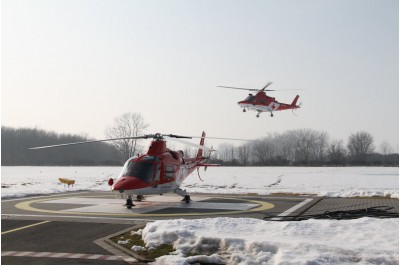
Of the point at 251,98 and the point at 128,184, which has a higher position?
the point at 251,98

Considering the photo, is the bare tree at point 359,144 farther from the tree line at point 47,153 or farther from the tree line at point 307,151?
the tree line at point 47,153

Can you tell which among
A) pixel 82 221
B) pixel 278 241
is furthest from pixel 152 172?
pixel 278 241

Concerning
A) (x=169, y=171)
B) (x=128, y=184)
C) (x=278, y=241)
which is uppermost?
(x=169, y=171)

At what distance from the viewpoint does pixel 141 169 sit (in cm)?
1728

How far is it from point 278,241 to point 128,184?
917 cm

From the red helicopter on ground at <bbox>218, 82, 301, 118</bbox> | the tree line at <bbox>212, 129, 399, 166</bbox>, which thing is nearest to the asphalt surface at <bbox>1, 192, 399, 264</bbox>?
the red helicopter on ground at <bbox>218, 82, 301, 118</bbox>

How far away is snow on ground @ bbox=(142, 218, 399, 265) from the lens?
7672 mm

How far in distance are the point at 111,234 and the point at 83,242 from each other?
1127mm

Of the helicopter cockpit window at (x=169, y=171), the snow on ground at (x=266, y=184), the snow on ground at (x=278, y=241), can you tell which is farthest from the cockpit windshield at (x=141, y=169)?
the snow on ground at (x=266, y=184)

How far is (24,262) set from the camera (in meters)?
8.17

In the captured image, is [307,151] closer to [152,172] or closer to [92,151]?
[92,151]

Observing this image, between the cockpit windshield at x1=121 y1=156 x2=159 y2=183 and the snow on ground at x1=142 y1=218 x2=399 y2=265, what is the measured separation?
6013mm

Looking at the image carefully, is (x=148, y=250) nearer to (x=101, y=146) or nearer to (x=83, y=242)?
(x=83, y=242)

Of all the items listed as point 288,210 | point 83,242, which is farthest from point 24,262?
point 288,210
